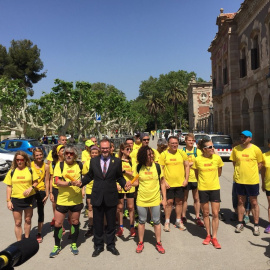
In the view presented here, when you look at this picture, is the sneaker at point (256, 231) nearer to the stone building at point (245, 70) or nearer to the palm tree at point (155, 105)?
the stone building at point (245, 70)

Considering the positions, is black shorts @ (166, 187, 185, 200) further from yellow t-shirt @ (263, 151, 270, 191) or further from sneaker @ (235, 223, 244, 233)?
yellow t-shirt @ (263, 151, 270, 191)

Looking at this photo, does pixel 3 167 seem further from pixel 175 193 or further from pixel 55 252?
pixel 175 193

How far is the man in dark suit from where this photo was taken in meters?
4.52

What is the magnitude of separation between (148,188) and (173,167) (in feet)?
3.32

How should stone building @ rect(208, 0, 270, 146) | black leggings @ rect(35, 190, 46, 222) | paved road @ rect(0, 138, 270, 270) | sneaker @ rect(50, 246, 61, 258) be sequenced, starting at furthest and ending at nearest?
stone building @ rect(208, 0, 270, 146)
black leggings @ rect(35, 190, 46, 222)
sneaker @ rect(50, 246, 61, 258)
paved road @ rect(0, 138, 270, 270)

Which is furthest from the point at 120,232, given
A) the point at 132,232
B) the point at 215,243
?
the point at 215,243

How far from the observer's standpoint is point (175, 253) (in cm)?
450

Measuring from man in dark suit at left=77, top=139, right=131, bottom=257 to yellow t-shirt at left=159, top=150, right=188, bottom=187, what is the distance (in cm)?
117

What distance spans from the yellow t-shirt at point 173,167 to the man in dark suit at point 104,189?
1.17m

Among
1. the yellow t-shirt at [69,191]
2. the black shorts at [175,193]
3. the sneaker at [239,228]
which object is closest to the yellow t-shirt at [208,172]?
the black shorts at [175,193]

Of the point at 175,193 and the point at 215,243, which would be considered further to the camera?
the point at 175,193

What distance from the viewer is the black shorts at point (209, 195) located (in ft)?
15.9

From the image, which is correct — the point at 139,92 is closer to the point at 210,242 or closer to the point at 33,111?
the point at 33,111

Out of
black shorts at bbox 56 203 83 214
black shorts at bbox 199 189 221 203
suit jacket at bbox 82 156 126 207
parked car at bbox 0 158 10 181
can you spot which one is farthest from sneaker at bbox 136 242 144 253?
parked car at bbox 0 158 10 181
